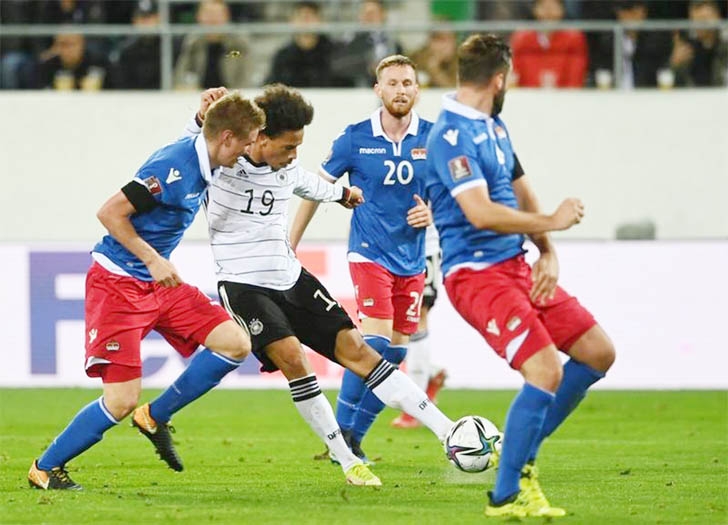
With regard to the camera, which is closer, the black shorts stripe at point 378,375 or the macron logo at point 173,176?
the macron logo at point 173,176

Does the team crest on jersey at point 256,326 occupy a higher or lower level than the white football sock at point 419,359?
higher

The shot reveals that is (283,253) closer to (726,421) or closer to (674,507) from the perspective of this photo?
(674,507)

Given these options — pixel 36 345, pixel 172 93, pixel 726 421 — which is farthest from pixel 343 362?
pixel 172 93

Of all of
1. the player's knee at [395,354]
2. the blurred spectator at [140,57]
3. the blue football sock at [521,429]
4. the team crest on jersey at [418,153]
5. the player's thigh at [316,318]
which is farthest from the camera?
the blurred spectator at [140,57]

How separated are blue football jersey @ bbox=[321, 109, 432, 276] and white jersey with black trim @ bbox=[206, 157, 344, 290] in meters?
1.22

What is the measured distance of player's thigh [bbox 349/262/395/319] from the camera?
9406 millimetres

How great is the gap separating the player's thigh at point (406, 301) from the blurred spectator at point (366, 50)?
740 centimetres

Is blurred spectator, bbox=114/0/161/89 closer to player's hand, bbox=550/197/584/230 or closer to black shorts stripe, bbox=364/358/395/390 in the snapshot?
black shorts stripe, bbox=364/358/395/390

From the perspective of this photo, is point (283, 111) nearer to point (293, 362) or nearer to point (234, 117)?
point (234, 117)

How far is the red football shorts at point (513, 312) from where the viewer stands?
6.78 metres

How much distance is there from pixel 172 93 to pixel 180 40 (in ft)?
2.04

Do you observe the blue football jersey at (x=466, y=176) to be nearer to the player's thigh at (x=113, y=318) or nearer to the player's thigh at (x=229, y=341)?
the player's thigh at (x=229, y=341)

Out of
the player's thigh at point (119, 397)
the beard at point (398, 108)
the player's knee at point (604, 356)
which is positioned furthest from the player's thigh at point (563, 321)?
the beard at point (398, 108)

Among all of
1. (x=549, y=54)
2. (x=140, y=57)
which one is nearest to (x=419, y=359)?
(x=549, y=54)
